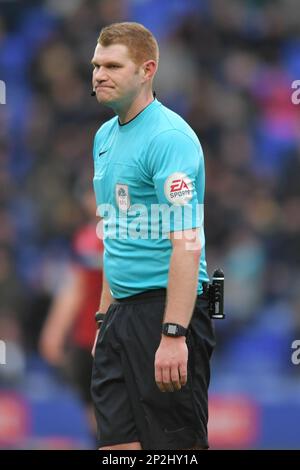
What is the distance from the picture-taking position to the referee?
14.0ft

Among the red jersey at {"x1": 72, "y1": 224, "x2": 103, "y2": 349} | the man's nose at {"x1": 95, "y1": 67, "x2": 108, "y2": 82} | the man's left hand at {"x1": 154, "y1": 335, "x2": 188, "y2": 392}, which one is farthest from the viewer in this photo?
the red jersey at {"x1": 72, "y1": 224, "x2": 103, "y2": 349}

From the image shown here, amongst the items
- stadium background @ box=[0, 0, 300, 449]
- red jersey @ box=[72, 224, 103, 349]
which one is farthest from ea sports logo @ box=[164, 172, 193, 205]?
stadium background @ box=[0, 0, 300, 449]

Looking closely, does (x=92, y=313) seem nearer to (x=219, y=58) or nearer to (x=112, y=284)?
(x=112, y=284)

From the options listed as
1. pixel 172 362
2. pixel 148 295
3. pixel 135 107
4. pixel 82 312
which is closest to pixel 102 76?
pixel 135 107

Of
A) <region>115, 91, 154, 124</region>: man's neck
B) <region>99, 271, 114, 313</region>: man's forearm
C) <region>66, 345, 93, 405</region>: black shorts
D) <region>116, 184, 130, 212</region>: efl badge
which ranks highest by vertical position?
<region>115, 91, 154, 124</region>: man's neck

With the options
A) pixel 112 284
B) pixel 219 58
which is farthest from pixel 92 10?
pixel 112 284

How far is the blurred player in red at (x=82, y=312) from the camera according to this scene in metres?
7.20

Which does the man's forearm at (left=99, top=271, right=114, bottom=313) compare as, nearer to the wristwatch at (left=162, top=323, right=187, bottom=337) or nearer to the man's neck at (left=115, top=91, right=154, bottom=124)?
the wristwatch at (left=162, top=323, right=187, bottom=337)

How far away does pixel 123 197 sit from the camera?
4414 millimetres

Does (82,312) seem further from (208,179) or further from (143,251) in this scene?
(208,179)

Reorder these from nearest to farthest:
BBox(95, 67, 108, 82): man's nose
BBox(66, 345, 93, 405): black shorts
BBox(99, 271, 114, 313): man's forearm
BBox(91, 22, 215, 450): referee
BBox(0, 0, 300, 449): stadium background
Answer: BBox(91, 22, 215, 450): referee
BBox(95, 67, 108, 82): man's nose
BBox(99, 271, 114, 313): man's forearm
BBox(66, 345, 93, 405): black shorts
BBox(0, 0, 300, 449): stadium background

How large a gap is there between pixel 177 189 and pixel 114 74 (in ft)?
1.78

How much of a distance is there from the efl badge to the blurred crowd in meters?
5.44

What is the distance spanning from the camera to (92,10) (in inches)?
469
